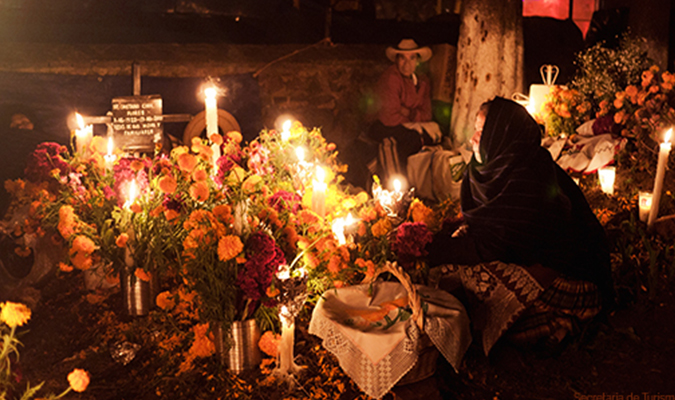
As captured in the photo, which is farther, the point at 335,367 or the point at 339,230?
the point at 339,230

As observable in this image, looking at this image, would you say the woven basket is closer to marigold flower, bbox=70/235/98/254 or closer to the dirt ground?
the dirt ground

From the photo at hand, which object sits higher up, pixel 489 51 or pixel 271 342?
pixel 489 51

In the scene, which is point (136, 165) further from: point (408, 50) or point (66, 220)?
point (408, 50)

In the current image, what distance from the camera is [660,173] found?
161 inches

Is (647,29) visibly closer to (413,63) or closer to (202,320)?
(413,63)

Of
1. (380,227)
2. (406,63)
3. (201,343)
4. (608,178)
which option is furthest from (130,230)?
(406,63)

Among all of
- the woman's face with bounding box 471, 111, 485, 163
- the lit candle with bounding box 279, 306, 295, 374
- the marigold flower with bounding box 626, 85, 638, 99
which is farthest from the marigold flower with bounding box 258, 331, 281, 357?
the marigold flower with bounding box 626, 85, 638, 99

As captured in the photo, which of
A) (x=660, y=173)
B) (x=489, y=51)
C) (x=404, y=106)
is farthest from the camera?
(x=404, y=106)

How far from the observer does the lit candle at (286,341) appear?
2531 mm

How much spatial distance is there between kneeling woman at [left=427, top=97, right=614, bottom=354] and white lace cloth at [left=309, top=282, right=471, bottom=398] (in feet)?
1.24

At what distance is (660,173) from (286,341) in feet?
10.7

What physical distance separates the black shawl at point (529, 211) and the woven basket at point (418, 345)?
0.76 meters

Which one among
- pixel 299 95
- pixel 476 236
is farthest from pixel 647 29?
pixel 476 236

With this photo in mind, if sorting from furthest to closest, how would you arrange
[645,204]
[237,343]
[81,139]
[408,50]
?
1. [408,50]
2. [645,204]
3. [81,139]
4. [237,343]
